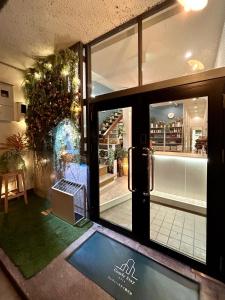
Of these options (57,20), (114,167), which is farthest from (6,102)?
(114,167)

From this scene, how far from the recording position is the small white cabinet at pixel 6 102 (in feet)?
11.7

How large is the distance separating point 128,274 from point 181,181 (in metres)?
2.12

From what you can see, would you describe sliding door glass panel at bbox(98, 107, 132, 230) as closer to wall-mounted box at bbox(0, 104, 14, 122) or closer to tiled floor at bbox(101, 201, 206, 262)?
tiled floor at bbox(101, 201, 206, 262)

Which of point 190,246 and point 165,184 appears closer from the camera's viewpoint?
point 190,246

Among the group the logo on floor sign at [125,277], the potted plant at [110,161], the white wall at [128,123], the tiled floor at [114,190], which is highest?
the white wall at [128,123]

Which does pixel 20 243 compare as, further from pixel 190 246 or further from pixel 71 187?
pixel 190 246

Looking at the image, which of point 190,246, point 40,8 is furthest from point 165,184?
point 40,8

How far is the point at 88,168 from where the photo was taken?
2842 mm

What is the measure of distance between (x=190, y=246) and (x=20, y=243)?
229 cm

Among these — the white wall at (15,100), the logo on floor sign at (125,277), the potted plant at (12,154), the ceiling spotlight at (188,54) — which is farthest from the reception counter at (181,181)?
the white wall at (15,100)

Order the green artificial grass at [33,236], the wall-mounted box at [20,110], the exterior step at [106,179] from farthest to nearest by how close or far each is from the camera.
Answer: the exterior step at [106,179]
the wall-mounted box at [20,110]
the green artificial grass at [33,236]

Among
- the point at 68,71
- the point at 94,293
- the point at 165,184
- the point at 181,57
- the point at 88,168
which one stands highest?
the point at 181,57

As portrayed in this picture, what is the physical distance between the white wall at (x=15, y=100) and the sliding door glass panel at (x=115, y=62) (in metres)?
1.93

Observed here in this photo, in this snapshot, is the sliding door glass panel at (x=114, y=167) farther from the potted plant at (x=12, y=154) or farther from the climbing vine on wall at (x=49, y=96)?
the potted plant at (x=12, y=154)
